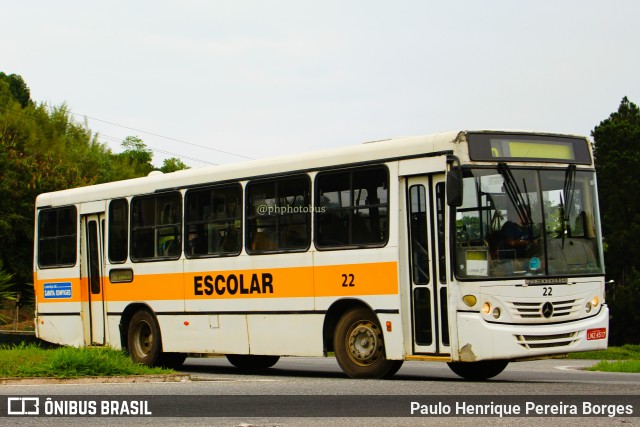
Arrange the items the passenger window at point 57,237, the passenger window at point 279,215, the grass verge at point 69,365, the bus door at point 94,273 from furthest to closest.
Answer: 1. the passenger window at point 57,237
2. the bus door at point 94,273
3. the passenger window at point 279,215
4. the grass verge at point 69,365

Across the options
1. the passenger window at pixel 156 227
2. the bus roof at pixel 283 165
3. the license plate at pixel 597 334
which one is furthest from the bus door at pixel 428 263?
the passenger window at pixel 156 227

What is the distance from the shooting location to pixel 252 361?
66.2 feet

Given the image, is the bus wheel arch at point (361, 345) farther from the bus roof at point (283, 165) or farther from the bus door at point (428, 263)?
the bus roof at point (283, 165)

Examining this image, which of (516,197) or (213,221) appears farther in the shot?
(213,221)

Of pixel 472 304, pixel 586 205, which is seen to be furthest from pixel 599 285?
pixel 472 304

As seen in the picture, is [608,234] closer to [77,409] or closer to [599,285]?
[599,285]

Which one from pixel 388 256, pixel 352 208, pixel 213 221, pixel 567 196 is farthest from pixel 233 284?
pixel 567 196

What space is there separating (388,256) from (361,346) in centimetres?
137

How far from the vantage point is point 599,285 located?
14.9 metres

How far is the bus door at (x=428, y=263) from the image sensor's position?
14.4 m

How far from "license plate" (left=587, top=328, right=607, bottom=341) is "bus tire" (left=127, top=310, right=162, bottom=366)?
7.79 meters

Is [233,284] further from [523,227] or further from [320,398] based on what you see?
[320,398]

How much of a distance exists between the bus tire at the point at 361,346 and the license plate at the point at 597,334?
2.49 meters

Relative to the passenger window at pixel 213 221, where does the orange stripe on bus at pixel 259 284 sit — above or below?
below
